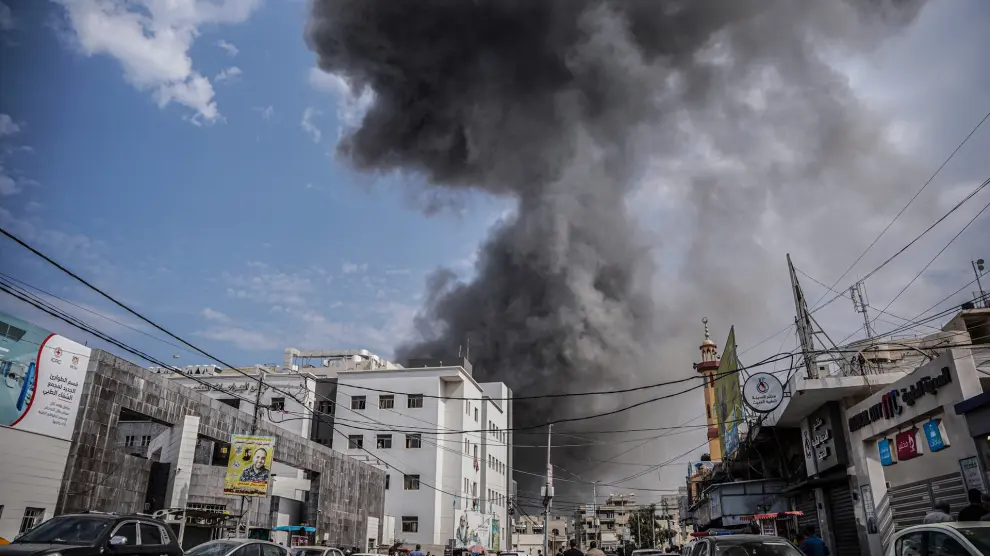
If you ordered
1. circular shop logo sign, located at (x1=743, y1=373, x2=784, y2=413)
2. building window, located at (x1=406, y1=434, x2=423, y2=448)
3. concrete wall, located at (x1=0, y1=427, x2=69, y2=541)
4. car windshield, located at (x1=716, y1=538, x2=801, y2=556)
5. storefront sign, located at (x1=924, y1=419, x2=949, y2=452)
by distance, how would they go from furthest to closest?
building window, located at (x1=406, y1=434, x2=423, y2=448) → circular shop logo sign, located at (x1=743, y1=373, x2=784, y2=413) → concrete wall, located at (x1=0, y1=427, x2=69, y2=541) → storefront sign, located at (x1=924, y1=419, x2=949, y2=452) → car windshield, located at (x1=716, y1=538, x2=801, y2=556)

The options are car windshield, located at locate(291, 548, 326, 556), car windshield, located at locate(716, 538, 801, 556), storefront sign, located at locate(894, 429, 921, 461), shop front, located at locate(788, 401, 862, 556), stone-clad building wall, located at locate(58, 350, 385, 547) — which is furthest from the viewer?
shop front, located at locate(788, 401, 862, 556)

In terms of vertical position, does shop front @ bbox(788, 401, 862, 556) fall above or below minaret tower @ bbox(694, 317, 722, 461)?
below

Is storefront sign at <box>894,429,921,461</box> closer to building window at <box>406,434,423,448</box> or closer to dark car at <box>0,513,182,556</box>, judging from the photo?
Result: dark car at <box>0,513,182,556</box>

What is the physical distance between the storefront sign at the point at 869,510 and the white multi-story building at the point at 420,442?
110 ft

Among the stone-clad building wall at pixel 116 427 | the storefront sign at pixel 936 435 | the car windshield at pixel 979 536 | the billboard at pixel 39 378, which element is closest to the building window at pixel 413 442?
the stone-clad building wall at pixel 116 427

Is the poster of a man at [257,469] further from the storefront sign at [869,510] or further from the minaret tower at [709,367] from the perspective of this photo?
the minaret tower at [709,367]

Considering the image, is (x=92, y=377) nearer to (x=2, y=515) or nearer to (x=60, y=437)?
(x=60, y=437)

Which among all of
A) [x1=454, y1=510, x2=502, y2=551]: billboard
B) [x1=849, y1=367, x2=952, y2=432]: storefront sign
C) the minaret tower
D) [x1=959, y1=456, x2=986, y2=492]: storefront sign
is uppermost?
the minaret tower

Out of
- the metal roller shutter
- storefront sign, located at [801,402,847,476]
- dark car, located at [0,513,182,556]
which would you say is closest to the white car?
dark car, located at [0,513,182,556]

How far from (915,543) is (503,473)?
68.6 meters

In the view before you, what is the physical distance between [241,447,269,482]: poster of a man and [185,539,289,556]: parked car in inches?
423

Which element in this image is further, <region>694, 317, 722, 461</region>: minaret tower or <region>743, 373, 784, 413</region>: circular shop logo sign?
<region>694, 317, 722, 461</region>: minaret tower

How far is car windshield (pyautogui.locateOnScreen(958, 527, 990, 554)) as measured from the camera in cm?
632

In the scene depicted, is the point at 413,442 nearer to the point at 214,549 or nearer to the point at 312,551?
the point at 312,551
